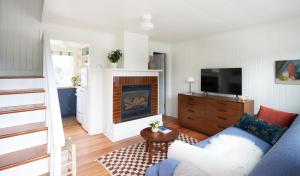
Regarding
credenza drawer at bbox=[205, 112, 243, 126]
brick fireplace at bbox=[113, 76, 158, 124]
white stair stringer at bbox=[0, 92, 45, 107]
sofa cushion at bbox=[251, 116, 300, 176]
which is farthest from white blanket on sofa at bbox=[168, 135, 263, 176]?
brick fireplace at bbox=[113, 76, 158, 124]

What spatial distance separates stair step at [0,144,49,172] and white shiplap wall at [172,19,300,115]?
3.69 meters

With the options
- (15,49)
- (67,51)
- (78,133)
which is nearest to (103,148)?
(78,133)

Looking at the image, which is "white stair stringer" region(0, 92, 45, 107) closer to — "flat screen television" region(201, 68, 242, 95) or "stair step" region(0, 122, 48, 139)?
"stair step" region(0, 122, 48, 139)

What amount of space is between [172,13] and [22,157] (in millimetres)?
2738

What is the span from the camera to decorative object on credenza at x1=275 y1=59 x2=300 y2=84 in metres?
2.83

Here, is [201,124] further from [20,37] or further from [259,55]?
[20,37]

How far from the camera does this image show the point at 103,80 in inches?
150

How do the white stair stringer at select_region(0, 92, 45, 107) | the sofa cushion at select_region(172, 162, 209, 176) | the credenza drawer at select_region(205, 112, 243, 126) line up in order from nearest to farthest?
the sofa cushion at select_region(172, 162, 209, 176) → the white stair stringer at select_region(0, 92, 45, 107) → the credenza drawer at select_region(205, 112, 243, 126)

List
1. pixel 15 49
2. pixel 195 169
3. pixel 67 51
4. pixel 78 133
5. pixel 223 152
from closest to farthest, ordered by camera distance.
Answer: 1. pixel 195 169
2. pixel 223 152
3. pixel 15 49
4. pixel 78 133
5. pixel 67 51

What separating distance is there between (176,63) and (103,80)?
7.71 feet

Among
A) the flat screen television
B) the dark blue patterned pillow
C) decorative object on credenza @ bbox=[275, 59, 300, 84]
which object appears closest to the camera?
the dark blue patterned pillow

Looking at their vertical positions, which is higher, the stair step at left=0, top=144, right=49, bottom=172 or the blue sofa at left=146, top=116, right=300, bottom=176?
the blue sofa at left=146, top=116, right=300, bottom=176

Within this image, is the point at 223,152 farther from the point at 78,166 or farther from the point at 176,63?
the point at 176,63

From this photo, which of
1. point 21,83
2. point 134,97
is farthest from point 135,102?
point 21,83
